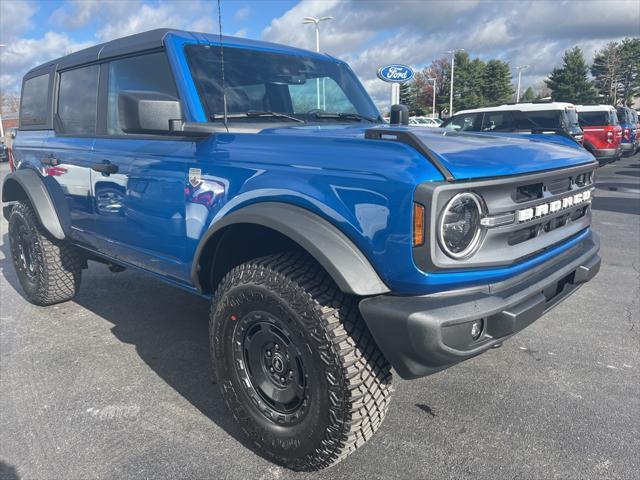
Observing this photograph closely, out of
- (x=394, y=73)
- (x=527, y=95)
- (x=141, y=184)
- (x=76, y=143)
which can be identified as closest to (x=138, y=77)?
(x=141, y=184)

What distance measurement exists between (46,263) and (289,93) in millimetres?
2522

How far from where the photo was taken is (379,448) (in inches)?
94.2

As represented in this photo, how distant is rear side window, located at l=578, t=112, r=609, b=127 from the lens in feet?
46.9

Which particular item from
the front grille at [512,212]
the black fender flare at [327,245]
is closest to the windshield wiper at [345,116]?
the black fender flare at [327,245]

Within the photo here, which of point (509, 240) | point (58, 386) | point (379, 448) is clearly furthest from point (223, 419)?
point (509, 240)

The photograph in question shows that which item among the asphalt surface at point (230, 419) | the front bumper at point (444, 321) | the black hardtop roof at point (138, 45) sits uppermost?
the black hardtop roof at point (138, 45)

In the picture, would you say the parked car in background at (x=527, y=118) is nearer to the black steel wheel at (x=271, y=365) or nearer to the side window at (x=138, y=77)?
the side window at (x=138, y=77)

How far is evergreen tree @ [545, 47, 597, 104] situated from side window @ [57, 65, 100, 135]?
5666cm

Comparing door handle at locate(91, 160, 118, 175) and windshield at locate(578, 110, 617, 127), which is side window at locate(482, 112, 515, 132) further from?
door handle at locate(91, 160, 118, 175)

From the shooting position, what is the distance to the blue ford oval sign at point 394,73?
10.4 metres

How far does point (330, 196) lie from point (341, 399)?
0.80 m

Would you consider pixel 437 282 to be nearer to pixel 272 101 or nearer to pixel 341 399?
pixel 341 399

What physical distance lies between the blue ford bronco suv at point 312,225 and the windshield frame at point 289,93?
0.02 m

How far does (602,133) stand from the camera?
14.2 m
